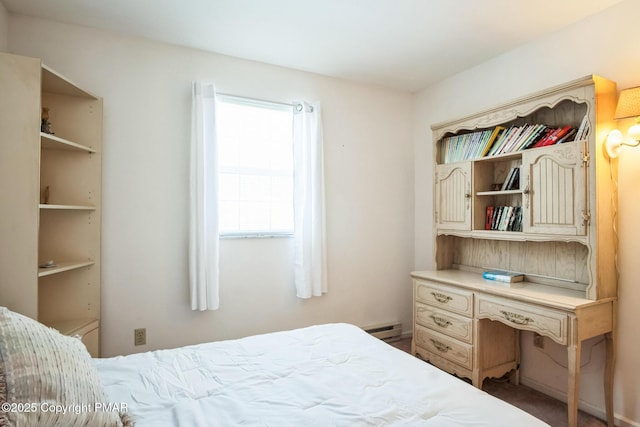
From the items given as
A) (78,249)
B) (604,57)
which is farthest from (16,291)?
(604,57)

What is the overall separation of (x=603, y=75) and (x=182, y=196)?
9.49ft

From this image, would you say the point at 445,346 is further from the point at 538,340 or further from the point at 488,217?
the point at 488,217

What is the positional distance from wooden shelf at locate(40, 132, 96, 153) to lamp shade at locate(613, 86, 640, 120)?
121 inches

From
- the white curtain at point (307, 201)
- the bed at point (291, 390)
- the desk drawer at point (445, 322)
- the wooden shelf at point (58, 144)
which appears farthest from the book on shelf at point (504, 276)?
the wooden shelf at point (58, 144)

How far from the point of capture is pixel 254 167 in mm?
2863

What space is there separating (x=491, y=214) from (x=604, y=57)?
118cm

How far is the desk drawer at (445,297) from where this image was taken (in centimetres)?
244

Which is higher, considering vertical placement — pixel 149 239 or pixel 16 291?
pixel 149 239

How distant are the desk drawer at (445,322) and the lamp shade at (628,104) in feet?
4.95

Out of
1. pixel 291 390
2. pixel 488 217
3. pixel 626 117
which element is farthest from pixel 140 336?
pixel 626 117

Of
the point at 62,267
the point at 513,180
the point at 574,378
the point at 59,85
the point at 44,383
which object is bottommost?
the point at 574,378

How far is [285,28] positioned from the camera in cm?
235

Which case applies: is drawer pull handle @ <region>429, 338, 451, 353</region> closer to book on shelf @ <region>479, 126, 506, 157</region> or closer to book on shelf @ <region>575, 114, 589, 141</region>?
book on shelf @ <region>479, 126, 506, 157</region>

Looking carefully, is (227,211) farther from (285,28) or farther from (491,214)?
(491,214)
